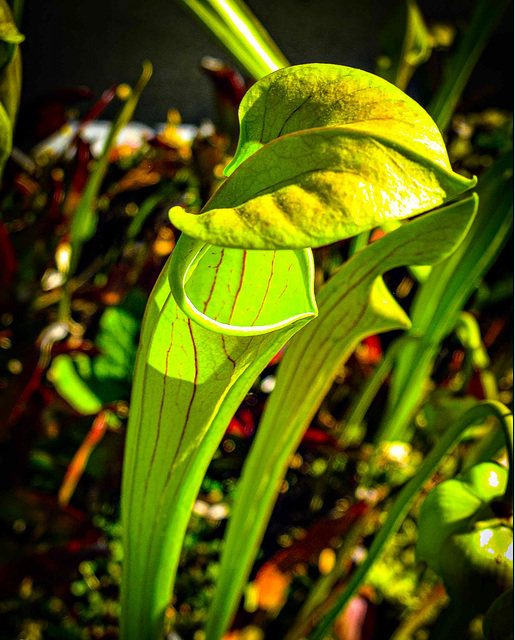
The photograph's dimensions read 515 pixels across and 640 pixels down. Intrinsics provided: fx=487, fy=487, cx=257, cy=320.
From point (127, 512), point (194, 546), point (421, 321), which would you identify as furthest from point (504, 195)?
point (194, 546)

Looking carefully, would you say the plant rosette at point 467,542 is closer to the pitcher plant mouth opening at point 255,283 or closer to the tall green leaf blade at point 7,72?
the pitcher plant mouth opening at point 255,283

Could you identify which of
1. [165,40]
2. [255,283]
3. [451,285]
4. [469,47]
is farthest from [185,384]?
[165,40]

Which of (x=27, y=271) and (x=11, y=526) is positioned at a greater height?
(x=27, y=271)

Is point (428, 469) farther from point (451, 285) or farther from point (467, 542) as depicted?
point (451, 285)

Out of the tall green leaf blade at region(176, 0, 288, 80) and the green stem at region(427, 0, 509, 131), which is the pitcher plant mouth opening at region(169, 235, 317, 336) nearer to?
the tall green leaf blade at region(176, 0, 288, 80)

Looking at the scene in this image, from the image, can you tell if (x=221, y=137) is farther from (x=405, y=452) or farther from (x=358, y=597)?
(x=358, y=597)

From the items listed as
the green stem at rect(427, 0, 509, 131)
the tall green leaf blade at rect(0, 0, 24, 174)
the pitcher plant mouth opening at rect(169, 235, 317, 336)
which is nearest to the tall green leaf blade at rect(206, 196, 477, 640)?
the pitcher plant mouth opening at rect(169, 235, 317, 336)

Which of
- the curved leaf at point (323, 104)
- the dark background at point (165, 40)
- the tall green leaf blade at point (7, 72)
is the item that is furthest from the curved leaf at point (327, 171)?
the dark background at point (165, 40)
